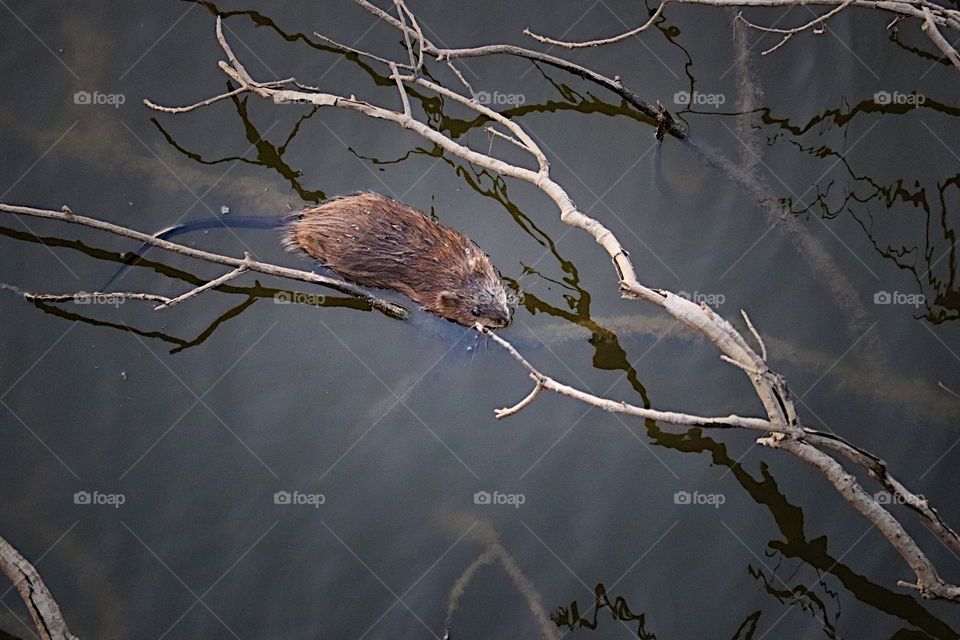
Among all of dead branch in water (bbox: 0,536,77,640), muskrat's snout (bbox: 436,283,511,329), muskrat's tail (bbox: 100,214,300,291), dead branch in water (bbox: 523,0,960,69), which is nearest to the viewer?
dead branch in water (bbox: 0,536,77,640)

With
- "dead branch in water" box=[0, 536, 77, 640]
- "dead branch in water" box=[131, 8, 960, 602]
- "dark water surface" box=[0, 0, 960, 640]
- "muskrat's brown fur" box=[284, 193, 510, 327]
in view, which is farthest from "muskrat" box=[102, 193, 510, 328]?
"dead branch in water" box=[0, 536, 77, 640]

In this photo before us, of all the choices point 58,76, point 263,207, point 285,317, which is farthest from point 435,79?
point 58,76

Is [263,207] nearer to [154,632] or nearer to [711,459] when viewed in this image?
[154,632]

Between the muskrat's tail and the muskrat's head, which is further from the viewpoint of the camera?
the muskrat's tail

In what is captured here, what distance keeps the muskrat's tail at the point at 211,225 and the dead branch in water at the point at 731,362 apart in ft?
1.85

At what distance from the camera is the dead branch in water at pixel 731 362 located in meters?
3.30

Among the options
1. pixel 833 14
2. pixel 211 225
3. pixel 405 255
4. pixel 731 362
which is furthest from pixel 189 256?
pixel 833 14

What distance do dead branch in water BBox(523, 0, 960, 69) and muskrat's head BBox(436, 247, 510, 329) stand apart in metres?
1.17

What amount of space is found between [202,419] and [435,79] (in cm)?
207

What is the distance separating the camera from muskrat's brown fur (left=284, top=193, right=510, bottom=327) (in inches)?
165

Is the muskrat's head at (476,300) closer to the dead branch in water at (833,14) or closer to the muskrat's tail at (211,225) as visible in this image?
the muskrat's tail at (211,225)

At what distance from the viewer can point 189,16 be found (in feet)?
15.1

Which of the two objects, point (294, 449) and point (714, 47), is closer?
point (294, 449)

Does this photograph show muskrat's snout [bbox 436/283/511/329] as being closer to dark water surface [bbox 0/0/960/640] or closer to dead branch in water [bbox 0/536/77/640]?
dark water surface [bbox 0/0/960/640]
